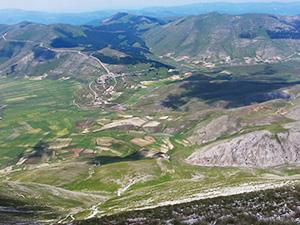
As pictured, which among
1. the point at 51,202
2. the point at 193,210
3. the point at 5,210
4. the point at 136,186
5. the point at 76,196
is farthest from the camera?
the point at 136,186

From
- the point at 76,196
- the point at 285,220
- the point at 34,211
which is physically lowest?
the point at 76,196

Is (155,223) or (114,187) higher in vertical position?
(155,223)

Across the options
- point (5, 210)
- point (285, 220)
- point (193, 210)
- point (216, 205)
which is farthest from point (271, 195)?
point (5, 210)

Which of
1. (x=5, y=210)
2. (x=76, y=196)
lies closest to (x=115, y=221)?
(x=5, y=210)

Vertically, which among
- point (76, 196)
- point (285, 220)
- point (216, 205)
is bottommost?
point (76, 196)

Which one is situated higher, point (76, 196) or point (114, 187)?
point (76, 196)

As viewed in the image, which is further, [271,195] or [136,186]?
[136,186]

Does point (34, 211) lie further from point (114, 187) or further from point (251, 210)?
point (114, 187)

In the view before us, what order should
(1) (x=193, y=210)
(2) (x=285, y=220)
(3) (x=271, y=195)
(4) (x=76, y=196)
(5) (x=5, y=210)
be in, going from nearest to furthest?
1. (2) (x=285, y=220)
2. (1) (x=193, y=210)
3. (3) (x=271, y=195)
4. (5) (x=5, y=210)
5. (4) (x=76, y=196)

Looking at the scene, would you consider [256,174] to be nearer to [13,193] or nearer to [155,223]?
[13,193]
